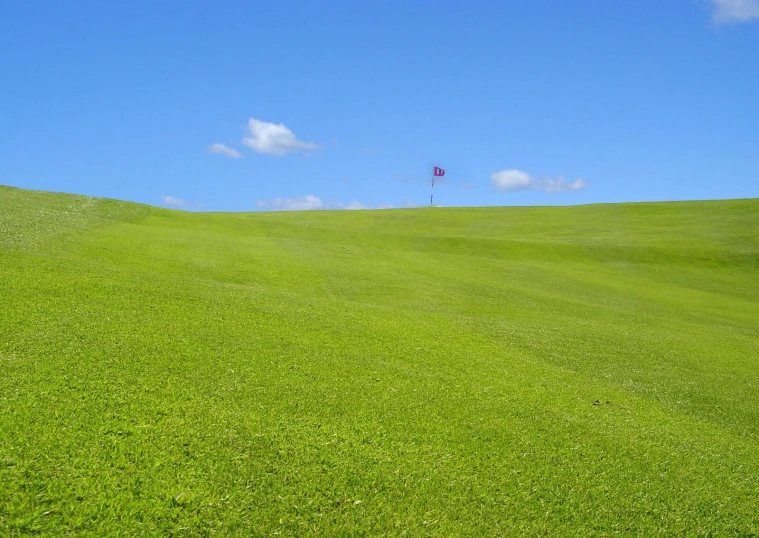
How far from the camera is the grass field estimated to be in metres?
4.87

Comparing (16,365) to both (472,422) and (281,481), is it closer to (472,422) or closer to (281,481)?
(281,481)

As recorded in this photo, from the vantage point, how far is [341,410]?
22.1 ft

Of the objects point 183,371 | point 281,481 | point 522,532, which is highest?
point 183,371

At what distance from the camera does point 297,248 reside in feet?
75.9

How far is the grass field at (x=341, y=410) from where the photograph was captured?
4.87m

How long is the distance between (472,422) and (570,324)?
28.2 feet

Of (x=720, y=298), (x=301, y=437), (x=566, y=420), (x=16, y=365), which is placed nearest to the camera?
(x=301, y=437)

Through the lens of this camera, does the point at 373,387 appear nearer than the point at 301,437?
No

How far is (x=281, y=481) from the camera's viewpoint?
516cm

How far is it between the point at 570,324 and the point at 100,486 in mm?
12397

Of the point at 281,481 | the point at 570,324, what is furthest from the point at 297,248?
the point at 281,481

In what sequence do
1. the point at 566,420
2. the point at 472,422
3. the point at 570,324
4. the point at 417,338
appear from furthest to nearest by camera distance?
the point at 570,324 → the point at 417,338 → the point at 566,420 → the point at 472,422

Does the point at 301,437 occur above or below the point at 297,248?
below

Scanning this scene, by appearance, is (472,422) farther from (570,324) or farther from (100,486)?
(570,324)
